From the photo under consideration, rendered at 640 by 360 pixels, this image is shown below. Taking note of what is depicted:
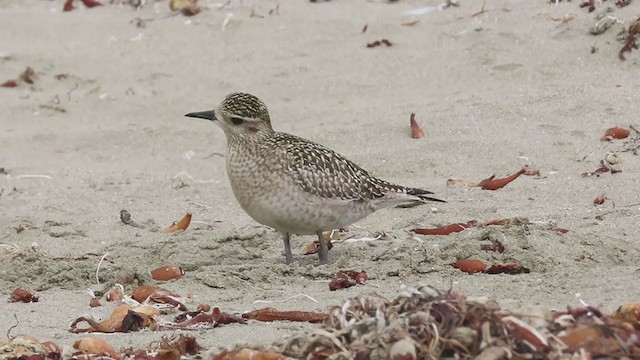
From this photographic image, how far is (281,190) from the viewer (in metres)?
7.02

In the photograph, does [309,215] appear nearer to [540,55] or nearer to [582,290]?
[582,290]

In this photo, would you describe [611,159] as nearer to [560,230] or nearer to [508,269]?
[560,230]

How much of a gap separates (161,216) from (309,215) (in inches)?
69.8

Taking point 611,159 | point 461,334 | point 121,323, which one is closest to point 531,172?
point 611,159

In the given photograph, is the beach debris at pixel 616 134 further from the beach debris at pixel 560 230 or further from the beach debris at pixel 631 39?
the beach debris at pixel 560 230

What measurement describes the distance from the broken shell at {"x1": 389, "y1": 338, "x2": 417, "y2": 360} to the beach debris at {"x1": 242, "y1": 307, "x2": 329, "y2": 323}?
1588 millimetres

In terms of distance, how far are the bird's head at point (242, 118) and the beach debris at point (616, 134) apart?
2810mm

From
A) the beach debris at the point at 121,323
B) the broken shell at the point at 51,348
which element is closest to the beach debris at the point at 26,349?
the broken shell at the point at 51,348

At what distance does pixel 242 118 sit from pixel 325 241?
925 millimetres

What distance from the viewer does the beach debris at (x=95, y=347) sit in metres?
4.74

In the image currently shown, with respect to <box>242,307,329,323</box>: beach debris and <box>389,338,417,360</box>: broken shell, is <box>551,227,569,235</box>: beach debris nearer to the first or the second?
<box>242,307,329,323</box>: beach debris

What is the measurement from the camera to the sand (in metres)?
6.39

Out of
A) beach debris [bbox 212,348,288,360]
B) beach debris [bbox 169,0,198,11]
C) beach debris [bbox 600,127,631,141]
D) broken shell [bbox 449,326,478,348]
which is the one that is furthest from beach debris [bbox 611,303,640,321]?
beach debris [bbox 169,0,198,11]

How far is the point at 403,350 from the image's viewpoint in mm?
3715
